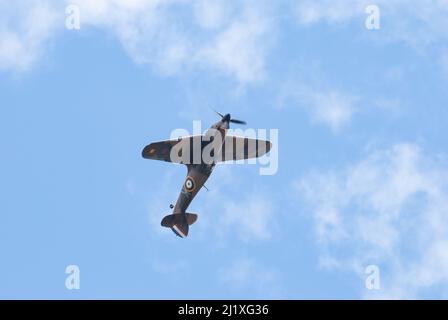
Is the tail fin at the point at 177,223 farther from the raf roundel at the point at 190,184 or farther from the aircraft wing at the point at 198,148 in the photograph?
the aircraft wing at the point at 198,148

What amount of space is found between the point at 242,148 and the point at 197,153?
7.30 m

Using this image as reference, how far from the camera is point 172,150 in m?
85.8

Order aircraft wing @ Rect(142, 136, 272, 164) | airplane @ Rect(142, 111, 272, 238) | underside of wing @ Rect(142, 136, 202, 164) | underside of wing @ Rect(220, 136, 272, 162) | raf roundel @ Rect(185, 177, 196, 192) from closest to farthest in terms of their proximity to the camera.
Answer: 1. airplane @ Rect(142, 111, 272, 238)
2. aircraft wing @ Rect(142, 136, 272, 164)
3. underside of wing @ Rect(142, 136, 202, 164)
4. raf roundel @ Rect(185, 177, 196, 192)
5. underside of wing @ Rect(220, 136, 272, 162)

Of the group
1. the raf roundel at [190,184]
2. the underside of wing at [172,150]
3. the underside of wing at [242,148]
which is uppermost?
the underside of wing at [242,148]

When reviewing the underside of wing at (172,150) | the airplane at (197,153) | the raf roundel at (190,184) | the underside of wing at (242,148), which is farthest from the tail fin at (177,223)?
the underside of wing at (242,148)

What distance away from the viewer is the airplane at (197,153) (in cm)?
8100

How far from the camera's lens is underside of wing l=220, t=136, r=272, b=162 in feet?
Answer: 287

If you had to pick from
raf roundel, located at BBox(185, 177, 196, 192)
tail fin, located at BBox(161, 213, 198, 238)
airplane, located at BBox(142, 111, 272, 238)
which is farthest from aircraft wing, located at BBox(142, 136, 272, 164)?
tail fin, located at BBox(161, 213, 198, 238)

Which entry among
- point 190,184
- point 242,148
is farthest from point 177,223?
point 242,148

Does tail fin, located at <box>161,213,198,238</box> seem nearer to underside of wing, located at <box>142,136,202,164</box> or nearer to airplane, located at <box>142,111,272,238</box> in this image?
airplane, located at <box>142,111,272,238</box>
